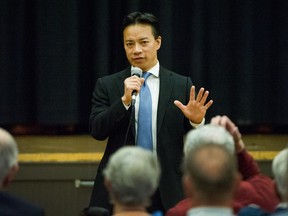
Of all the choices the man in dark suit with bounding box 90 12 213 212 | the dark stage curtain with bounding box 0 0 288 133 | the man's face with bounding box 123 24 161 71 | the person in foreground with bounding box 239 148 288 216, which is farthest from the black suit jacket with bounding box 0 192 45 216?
the dark stage curtain with bounding box 0 0 288 133

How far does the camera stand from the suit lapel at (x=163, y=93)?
3.70 m

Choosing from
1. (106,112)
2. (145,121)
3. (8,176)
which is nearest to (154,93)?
(145,121)

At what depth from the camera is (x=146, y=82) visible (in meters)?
3.80

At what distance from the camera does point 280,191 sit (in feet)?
7.95

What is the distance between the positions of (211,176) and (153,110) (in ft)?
4.97

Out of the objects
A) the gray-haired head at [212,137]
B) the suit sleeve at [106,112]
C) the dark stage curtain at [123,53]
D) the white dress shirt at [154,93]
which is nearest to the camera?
the gray-haired head at [212,137]

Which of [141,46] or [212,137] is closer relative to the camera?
[212,137]

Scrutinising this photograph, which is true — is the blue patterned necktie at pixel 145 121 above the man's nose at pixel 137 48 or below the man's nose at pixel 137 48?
below

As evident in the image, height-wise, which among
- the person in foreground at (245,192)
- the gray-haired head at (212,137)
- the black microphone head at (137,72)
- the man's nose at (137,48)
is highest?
the man's nose at (137,48)

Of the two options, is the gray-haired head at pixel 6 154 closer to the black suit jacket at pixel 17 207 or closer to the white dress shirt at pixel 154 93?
the black suit jacket at pixel 17 207

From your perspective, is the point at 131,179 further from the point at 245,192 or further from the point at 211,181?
the point at 245,192

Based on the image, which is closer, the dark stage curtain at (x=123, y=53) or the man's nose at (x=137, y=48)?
the man's nose at (x=137, y=48)

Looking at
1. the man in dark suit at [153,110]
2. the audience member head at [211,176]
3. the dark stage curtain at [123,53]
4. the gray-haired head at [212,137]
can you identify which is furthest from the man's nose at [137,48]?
the audience member head at [211,176]

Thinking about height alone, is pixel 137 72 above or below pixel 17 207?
above
